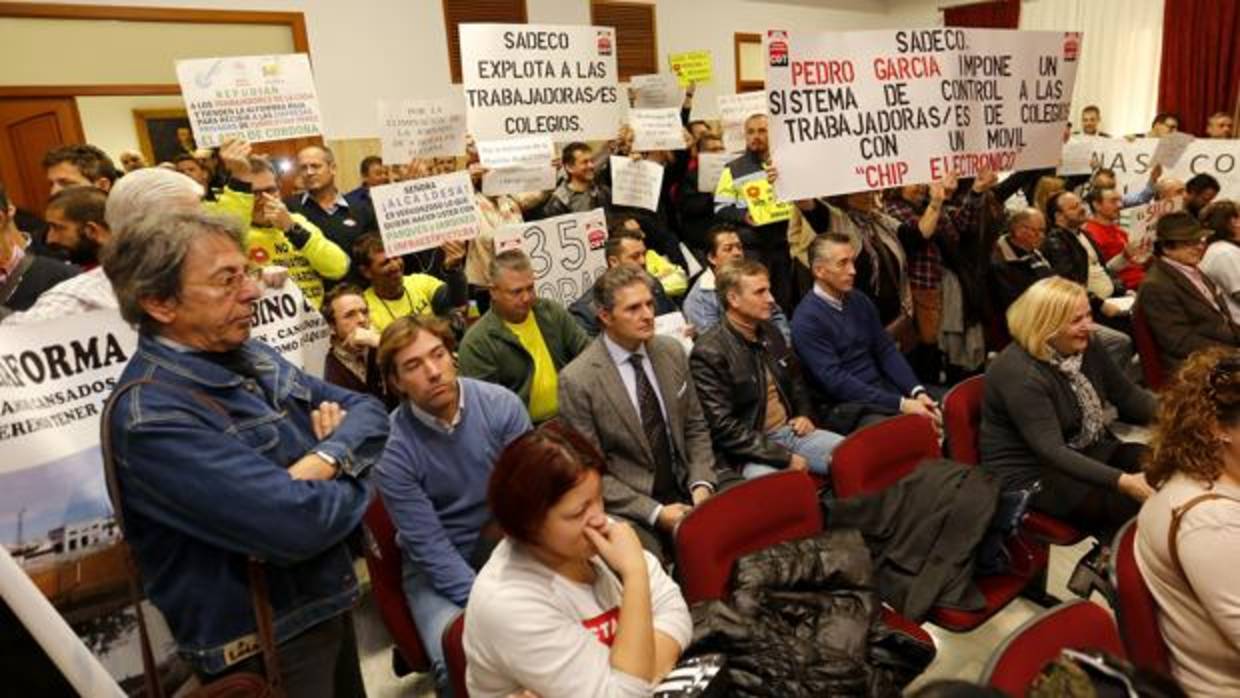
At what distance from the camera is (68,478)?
189 cm

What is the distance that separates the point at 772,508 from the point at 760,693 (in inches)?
29.7

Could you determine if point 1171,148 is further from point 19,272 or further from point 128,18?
point 128,18

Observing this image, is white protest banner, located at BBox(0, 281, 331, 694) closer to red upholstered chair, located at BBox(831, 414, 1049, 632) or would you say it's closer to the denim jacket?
the denim jacket

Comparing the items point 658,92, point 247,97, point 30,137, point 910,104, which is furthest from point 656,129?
point 30,137

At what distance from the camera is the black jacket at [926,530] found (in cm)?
236

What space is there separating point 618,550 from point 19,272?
2324 millimetres

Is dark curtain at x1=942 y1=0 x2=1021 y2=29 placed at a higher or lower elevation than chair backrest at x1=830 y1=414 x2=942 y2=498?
higher

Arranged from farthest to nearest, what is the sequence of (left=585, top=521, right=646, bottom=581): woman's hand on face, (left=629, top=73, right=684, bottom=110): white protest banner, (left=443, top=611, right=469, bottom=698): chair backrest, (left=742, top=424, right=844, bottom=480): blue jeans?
(left=629, top=73, right=684, bottom=110): white protest banner, (left=742, top=424, right=844, bottom=480): blue jeans, (left=443, top=611, right=469, bottom=698): chair backrest, (left=585, top=521, right=646, bottom=581): woman's hand on face

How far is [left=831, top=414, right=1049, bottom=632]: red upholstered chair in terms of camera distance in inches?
92.5

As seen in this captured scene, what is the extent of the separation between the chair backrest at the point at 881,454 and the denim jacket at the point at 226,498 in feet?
5.46

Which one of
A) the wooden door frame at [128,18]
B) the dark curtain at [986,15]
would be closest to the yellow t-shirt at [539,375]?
the wooden door frame at [128,18]

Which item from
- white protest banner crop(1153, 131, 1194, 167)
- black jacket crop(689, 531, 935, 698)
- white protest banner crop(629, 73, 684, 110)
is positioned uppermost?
white protest banner crop(629, 73, 684, 110)

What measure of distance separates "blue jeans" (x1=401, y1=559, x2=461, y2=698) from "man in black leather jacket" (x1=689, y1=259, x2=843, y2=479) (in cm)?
140

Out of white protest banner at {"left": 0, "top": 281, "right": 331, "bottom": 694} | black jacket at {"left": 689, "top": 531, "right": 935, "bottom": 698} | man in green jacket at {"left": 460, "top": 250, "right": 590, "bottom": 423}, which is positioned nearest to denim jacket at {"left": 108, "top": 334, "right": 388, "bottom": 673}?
white protest banner at {"left": 0, "top": 281, "right": 331, "bottom": 694}
